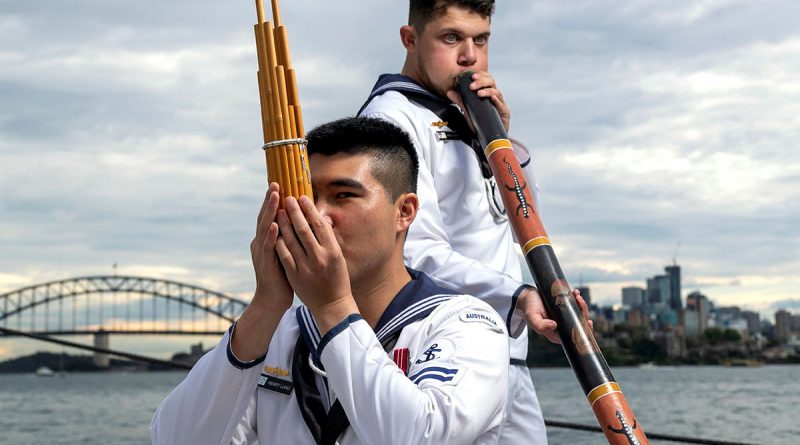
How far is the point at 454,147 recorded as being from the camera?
11.6ft

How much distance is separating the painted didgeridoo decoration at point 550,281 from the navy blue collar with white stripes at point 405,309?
43 cm

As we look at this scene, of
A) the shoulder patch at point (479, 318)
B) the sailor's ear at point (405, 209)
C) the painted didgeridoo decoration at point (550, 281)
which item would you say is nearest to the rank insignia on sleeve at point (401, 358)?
the shoulder patch at point (479, 318)

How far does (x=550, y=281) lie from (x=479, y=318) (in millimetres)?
544

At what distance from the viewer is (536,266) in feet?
10.2

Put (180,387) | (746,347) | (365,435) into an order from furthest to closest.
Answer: (746,347), (180,387), (365,435)

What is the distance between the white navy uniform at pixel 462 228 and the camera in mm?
3113

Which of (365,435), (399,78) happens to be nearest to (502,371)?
(365,435)

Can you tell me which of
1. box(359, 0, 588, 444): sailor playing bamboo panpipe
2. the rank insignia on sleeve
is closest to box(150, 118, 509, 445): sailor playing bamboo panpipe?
the rank insignia on sleeve

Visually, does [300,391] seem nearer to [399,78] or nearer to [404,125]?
[404,125]

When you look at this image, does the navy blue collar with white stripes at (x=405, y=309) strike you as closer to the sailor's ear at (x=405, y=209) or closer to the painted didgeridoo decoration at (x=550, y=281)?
the sailor's ear at (x=405, y=209)

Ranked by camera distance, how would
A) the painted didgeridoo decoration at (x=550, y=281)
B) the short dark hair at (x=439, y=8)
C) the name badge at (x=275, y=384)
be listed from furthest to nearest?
the short dark hair at (x=439, y=8) → the painted didgeridoo decoration at (x=550, y=281) → the name badge at (x=275, y=384)

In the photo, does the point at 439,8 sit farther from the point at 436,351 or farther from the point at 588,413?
the point at 588,413

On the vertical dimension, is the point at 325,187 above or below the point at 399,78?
below

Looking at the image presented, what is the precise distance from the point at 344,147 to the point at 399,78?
1.12 metres
